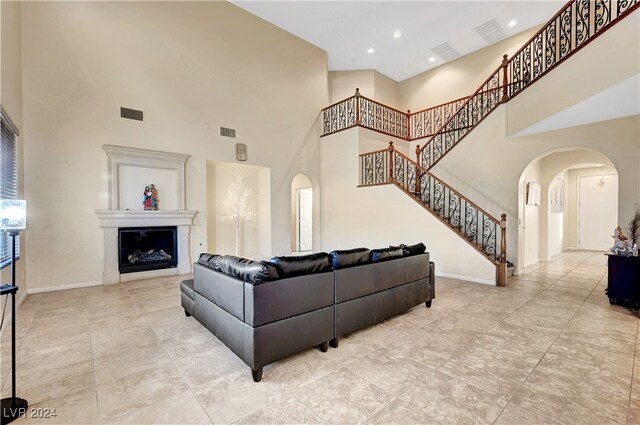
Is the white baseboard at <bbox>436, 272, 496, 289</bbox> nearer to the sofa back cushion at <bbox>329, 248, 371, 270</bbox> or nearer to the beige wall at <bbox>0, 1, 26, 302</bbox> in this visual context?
the sofa back cushion at <bbox>329, 248, 371, 270</bbox>

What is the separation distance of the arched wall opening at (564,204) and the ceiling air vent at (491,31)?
3833mm

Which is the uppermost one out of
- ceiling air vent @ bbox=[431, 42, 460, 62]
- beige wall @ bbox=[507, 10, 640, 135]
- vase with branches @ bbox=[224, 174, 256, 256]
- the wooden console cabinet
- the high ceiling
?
the high ceiling

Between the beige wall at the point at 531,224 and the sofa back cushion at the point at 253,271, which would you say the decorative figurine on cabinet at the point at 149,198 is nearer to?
the sofa back cushion at the point at 253,271

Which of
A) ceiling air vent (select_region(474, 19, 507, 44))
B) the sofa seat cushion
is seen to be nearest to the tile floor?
the sofa seat cushion

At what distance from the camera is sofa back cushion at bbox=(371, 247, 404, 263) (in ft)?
10.9

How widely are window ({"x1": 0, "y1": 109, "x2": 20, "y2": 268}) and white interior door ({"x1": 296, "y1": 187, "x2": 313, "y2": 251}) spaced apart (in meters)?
7.24

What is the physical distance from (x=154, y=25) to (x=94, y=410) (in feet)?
23.3

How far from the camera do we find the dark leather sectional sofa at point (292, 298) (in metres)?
2.29

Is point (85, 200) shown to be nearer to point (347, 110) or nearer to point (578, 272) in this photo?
point (347, 110)

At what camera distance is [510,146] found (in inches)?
234

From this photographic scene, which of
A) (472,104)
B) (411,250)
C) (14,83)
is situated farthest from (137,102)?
(472,104)

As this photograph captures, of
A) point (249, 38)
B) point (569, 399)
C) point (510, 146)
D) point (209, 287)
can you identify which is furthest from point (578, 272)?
point (249, 38)

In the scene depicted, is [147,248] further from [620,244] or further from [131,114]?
[620,244]

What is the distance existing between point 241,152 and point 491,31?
25.8ft
